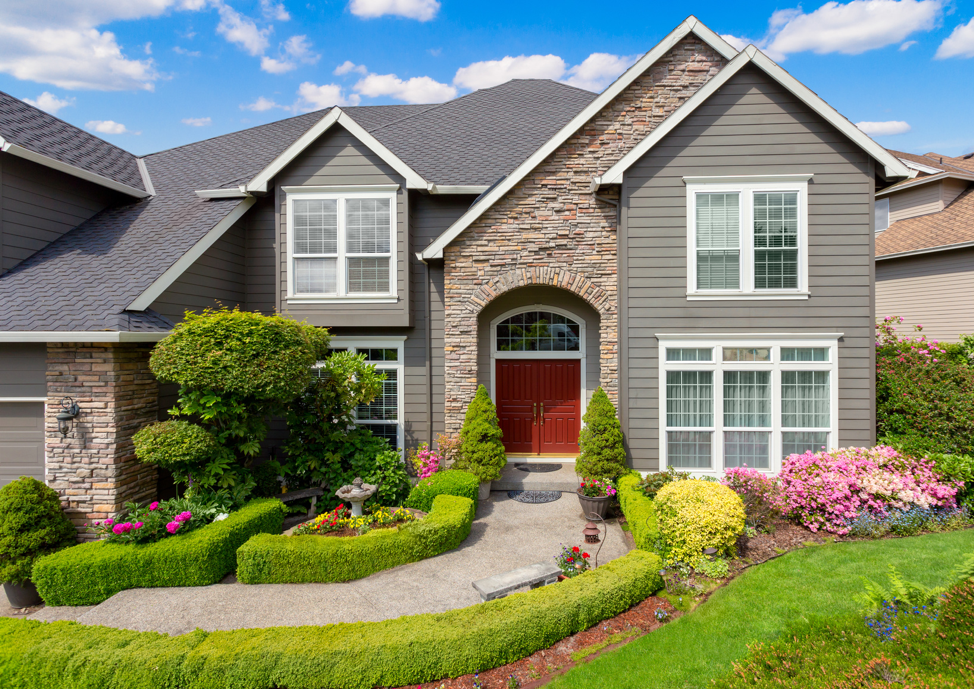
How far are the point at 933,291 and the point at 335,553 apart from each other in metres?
18.5

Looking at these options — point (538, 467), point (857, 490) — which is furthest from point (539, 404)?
point (857, 490)

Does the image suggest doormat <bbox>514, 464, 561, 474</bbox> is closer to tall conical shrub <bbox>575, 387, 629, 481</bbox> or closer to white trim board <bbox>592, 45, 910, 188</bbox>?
tall conical shrub <bbox>575, 387, 629, 481</bbox>

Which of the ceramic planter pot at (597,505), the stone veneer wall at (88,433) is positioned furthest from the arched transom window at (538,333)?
the stone veneer wall at (88,433)

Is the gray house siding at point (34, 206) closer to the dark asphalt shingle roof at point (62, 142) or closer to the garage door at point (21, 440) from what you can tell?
the dark asphalt shingle roof at point (62, 142)

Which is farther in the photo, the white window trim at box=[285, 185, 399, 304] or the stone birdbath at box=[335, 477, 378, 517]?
the white window trim at box=[285, 185, 399, 304]

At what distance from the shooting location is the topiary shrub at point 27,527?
21.2 ft

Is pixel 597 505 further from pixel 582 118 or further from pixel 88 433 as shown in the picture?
pixel 88 433

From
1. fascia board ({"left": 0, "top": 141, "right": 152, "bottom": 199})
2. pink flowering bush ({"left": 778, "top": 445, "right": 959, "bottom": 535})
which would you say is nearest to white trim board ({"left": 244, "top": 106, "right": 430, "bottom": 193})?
fascia board ({"left": 0, "top": 141, "right": 152, "bottom": 199})

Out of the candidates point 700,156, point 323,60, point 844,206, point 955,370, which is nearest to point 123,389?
point 700,156

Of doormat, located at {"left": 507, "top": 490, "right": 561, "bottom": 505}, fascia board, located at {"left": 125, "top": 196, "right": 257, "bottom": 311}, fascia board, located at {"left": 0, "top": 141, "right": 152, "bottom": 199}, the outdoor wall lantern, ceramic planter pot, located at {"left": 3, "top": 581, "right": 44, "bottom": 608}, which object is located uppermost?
fascia board, located at {"left": 0, "top": 141, "right": 152, "bottom": 199}

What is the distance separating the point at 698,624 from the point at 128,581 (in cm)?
726

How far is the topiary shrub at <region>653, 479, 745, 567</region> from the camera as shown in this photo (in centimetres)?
632

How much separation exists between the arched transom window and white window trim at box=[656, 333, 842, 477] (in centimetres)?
246

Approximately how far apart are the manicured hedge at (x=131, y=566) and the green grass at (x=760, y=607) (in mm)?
4894
